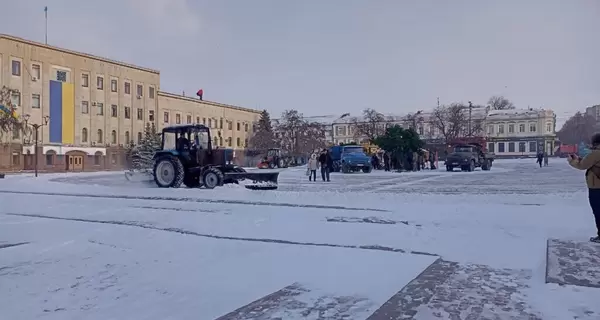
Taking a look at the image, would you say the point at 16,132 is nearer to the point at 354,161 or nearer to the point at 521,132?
the point at 354,161

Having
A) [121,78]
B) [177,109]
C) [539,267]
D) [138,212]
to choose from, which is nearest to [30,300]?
[539,267]

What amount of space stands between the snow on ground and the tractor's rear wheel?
6.02 meters

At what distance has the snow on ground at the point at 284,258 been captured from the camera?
4816mm

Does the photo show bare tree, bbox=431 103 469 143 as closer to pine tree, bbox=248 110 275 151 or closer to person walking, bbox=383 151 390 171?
pine tree, bbox=248 110 275 151

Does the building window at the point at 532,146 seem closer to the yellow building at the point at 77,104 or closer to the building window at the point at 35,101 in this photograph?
the yellow building at the point at 77,104

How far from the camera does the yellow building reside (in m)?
51.3

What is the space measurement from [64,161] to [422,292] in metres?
57.9

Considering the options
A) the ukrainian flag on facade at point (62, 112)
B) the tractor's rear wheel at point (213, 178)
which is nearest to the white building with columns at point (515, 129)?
the ukrainian flag on facade at point (62, 112)

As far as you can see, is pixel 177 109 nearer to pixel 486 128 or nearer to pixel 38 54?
pixel 38 54

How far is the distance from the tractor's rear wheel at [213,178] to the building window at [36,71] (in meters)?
42.4

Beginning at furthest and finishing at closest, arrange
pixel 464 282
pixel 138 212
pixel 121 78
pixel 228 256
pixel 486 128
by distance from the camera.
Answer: pixel 486 128 < pixel 121 78 < pixel 138 212 < pixel 228 256 < pixel 464 282

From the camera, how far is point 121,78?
2510 inches

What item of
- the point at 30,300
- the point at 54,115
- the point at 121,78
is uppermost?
the point at 121,78

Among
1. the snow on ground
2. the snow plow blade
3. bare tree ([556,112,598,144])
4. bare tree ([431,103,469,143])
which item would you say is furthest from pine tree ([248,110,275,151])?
the snow on ground
